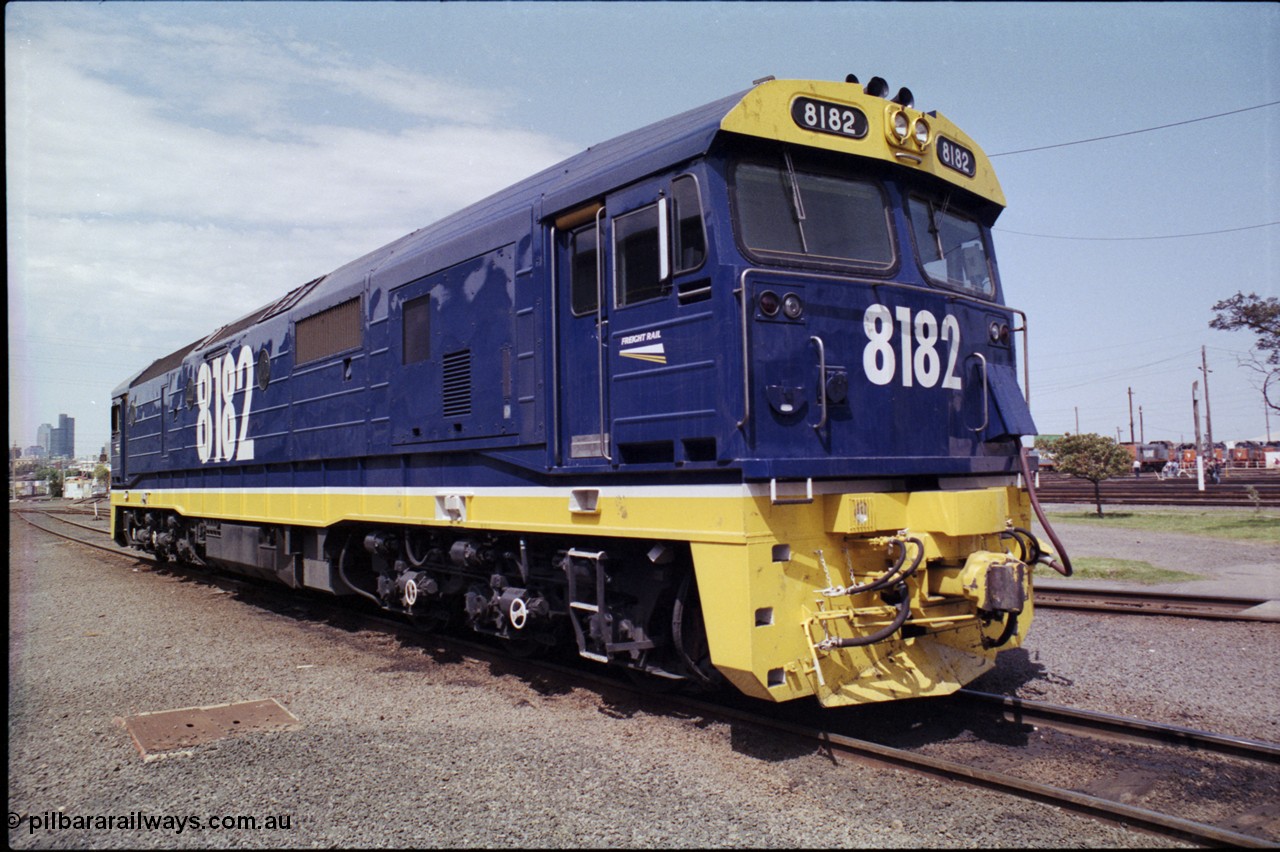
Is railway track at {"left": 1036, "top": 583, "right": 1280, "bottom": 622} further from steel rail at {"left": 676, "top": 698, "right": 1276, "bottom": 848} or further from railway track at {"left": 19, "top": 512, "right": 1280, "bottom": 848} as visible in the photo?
steel rail at {"left": 676, "top": 698, "right": 1276, "bottom": 848}

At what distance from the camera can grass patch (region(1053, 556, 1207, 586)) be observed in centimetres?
1194

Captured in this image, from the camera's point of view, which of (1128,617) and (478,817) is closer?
(478,817)

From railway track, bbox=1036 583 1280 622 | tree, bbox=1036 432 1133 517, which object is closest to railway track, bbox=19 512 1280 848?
railway track, bbox=1036 583 1280 622

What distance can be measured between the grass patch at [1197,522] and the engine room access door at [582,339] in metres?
16.1

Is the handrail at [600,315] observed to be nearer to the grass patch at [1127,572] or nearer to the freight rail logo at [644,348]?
the freight rail logo at [644,348]

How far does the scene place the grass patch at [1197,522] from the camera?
57.2ft

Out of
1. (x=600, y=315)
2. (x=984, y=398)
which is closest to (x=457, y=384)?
(x=600, y=315)

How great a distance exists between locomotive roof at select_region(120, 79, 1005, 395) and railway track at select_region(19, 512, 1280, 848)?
3.51 meters

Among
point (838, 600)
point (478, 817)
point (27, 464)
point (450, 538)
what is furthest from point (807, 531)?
point (27, 464)

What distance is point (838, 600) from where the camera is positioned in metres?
5.03

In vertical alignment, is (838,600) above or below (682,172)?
below

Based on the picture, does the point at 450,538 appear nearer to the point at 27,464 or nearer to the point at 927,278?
the point at 927,278

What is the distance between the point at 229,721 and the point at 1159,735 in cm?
606

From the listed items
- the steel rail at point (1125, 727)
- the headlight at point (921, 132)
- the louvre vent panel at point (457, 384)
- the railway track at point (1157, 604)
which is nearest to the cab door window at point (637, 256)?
the headlight at point (921, 132)
